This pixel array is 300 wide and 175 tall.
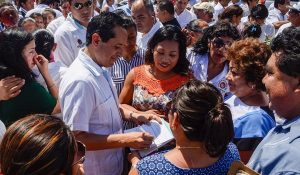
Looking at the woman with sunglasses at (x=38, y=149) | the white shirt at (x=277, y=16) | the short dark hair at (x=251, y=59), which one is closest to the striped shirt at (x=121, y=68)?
the short dark hair at (x=251, y=59)

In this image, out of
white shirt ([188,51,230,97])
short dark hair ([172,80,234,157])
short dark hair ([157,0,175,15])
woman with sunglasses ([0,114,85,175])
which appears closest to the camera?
woman with sunglasses ([0,114,85,175])

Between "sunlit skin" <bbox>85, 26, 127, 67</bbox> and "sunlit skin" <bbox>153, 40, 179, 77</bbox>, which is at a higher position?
"sunlit skin" <bbox>85, 26, 127, 67</bbox>

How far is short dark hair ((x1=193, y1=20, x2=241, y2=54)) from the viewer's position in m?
3.36

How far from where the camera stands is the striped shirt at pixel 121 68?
3.29 meters

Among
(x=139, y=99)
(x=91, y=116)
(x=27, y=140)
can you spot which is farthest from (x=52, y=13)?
(x=27, y=140)

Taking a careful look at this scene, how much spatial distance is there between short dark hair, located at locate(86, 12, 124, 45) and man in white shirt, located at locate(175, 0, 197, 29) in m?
4.54

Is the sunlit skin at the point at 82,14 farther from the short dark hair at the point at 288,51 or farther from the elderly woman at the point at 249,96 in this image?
the short dark hair at the point at 288,51

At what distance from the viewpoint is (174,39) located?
300 centimetres

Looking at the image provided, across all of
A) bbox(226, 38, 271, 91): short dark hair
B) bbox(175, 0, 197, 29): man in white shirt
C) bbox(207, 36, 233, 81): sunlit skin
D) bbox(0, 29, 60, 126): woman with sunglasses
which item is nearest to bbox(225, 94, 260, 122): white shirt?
bbox(226, 38, 271, 91): short dark hair

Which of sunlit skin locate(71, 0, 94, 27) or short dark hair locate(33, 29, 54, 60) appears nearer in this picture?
short dark hair locate(33, 29, 54, 60)

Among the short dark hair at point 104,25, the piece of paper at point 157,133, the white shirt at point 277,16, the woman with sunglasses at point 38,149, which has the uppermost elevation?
the short dark hair at point 104,25

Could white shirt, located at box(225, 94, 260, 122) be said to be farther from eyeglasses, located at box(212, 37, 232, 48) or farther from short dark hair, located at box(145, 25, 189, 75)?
eyeglasses, located at box(212, 37, 232, 48)

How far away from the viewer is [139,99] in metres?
2.88

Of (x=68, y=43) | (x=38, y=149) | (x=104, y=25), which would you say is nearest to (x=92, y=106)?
(x=104, y=25)
